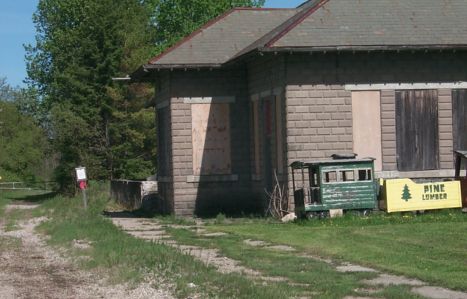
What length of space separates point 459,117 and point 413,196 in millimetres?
4053

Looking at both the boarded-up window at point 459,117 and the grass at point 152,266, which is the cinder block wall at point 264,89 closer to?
the boarded-up window at point 459,117

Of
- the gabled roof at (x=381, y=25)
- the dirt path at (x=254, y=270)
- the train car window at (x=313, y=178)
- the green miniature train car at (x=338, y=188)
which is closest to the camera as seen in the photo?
the dirt path at (x=254, y=270)

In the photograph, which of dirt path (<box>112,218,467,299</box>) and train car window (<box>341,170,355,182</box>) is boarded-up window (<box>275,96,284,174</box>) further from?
dirt path (<box>112,218,467,299</box>)

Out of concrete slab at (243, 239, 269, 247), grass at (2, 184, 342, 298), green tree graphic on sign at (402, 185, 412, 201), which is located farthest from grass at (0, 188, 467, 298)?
green tree graphic on sign at (402, 185, 412, 201)

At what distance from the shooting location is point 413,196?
2370cm

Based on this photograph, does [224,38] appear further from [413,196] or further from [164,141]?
[413,196]

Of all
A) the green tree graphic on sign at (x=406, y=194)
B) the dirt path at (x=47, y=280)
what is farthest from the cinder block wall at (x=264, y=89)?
the dirt path at (x=47, y=280)

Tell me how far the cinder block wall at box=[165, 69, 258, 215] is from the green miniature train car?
5672mm

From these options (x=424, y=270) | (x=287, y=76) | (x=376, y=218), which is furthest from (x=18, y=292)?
(x=287, y=76)

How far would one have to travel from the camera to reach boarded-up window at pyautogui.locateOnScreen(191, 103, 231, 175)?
29.7 m

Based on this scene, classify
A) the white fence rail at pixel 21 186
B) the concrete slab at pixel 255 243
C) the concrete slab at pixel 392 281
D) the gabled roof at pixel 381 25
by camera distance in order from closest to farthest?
the concrete slab at pixel 392 281
the concrete slab at pixel 255 243
the gabled roof at pixel 381 25
the white fence rail at pixel 21 186

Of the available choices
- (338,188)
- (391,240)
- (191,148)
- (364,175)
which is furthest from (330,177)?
(191,148)

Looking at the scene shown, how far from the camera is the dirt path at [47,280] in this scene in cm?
1304

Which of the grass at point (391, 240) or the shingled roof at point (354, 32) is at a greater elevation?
the shingled roof at point (354, 32)
